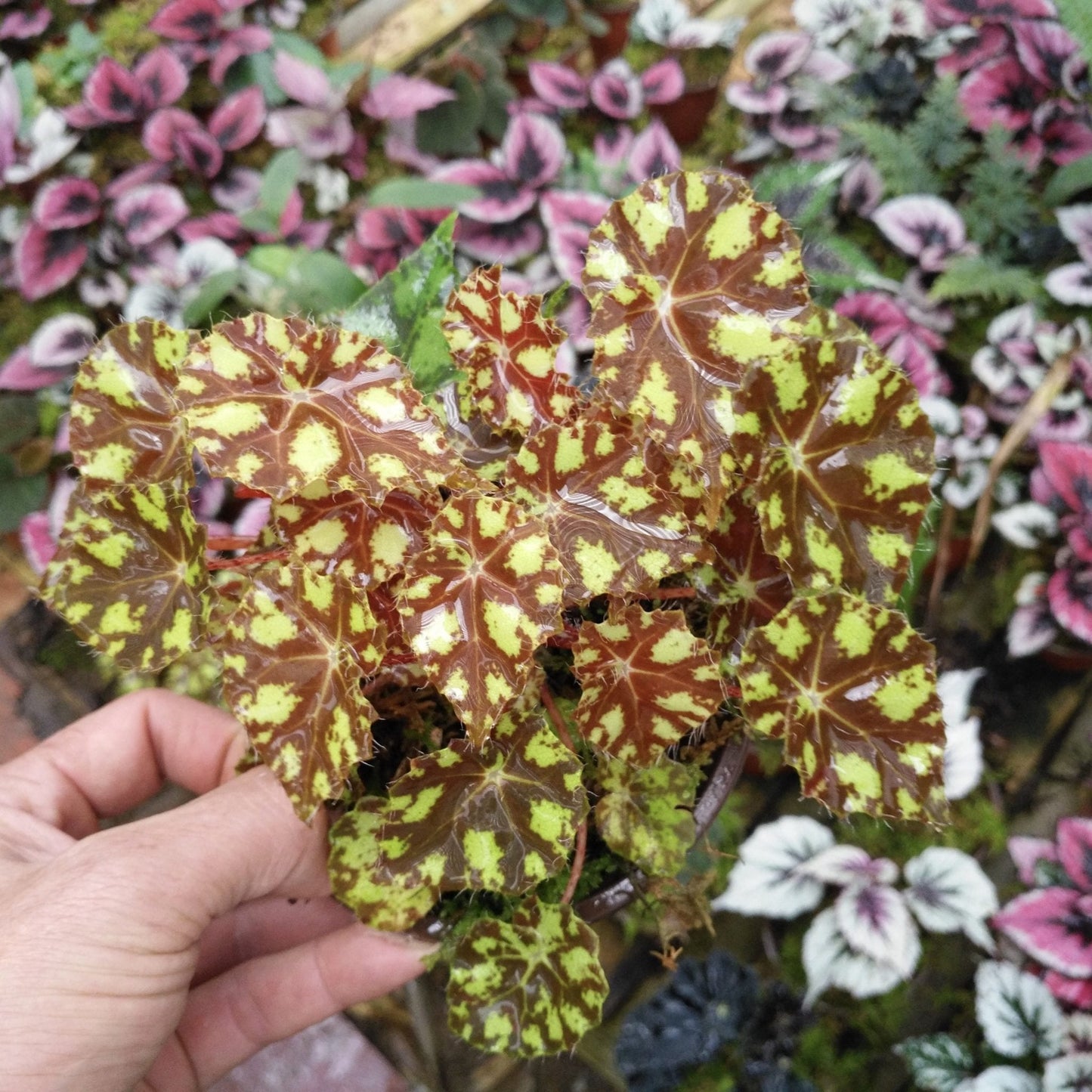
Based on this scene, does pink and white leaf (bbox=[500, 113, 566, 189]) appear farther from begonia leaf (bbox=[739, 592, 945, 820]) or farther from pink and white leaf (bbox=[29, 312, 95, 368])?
begonia leaf (bbox=[739, 592, 945, 820])

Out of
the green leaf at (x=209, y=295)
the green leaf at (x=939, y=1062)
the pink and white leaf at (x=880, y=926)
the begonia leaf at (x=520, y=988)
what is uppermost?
the green leaf at (x=209, y=295)

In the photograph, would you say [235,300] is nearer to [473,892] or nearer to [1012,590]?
[473,892]

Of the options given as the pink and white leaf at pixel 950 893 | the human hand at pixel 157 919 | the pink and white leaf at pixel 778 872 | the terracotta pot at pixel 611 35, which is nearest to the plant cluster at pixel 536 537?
the human hand at pixel 157 919

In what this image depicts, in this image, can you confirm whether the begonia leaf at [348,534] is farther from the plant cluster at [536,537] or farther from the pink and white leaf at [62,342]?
the pink and white leaf at [62,342]

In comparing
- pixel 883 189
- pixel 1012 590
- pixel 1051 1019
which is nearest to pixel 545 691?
pixel 1051 1019

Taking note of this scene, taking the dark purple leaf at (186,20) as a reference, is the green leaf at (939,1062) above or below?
below

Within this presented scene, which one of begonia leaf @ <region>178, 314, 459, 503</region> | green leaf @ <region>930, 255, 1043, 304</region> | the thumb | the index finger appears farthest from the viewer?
green leaf @ <region>930, 255, 1043, 304</region>

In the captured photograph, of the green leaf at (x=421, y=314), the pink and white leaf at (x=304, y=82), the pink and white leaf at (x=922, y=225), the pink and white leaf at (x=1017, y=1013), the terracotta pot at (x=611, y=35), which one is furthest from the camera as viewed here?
the terracotta pot at (x=611, y=35)

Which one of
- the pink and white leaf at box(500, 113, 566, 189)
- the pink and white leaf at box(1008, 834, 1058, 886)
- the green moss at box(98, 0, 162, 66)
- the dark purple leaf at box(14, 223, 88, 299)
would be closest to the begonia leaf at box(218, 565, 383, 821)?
the pink and white leaf at box(1008, 834, 1058, 886)
